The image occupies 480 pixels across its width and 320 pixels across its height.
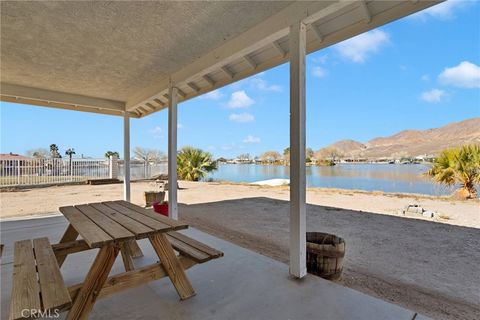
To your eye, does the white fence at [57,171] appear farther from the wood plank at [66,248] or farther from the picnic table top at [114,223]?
the wood plank at [66,248]

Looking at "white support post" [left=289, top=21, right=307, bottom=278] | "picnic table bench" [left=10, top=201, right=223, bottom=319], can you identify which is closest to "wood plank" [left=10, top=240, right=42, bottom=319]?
"picnic table bench" [left=10, top=201, right=223, bottom=319]

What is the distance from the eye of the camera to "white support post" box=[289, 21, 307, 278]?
2.09 metres

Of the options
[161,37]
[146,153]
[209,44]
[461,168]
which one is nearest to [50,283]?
[161,37]

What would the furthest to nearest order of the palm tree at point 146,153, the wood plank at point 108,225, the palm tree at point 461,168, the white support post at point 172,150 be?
the palm tree at point 146,153, the palm tree at point 461,168, the white support post at point 172,150, the wood plank at point 108,225

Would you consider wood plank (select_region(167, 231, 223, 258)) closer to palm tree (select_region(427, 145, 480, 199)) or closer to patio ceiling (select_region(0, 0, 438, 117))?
patio ceiling (select_region(0, 0, 438, 117))

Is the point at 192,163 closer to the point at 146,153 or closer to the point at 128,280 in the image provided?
the point at 146,153

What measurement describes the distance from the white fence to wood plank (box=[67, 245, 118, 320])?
11023 millimetres

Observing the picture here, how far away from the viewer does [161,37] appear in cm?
261

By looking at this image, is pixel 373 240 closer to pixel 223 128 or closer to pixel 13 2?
pixel 13 2

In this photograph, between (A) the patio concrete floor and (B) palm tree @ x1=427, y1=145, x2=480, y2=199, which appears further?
(B) palm tree @ x1=427, y1=145, x2=480, y2=199

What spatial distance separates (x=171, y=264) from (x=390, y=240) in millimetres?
3452

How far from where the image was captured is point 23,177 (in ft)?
31.5

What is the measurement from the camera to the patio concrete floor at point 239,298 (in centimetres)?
163

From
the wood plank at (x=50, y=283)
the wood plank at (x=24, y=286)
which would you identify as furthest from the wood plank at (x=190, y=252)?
the wood plank at (x=24, y=286)
